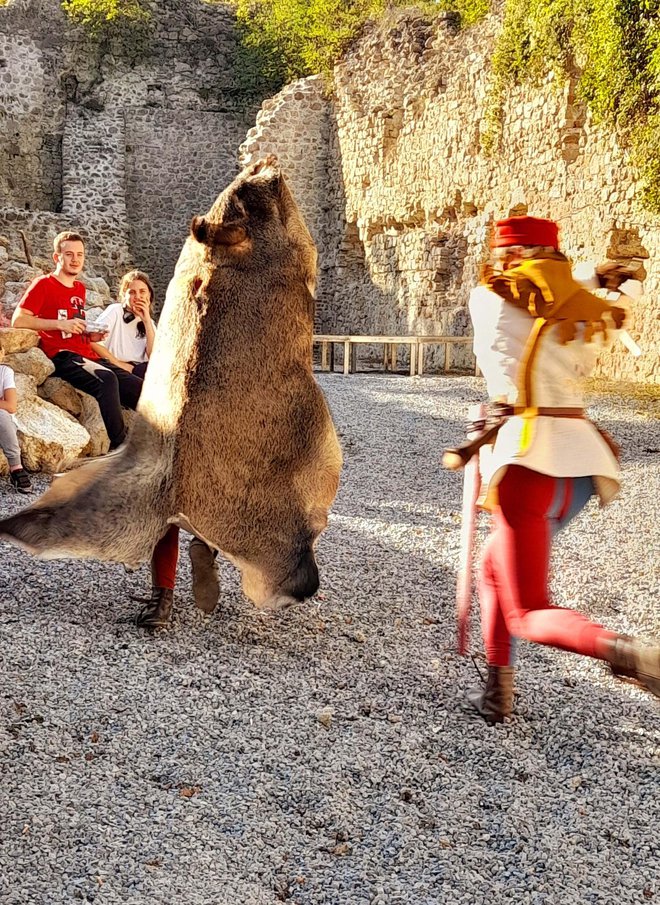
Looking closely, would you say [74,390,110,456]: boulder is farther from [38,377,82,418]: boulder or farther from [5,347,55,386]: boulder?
[5,347,55,386]: boulder

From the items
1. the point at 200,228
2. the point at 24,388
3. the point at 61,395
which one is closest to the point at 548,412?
the point at 200,228

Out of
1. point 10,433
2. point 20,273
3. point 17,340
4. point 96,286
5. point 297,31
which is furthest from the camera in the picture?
point 297,31

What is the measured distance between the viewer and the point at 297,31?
737 inches

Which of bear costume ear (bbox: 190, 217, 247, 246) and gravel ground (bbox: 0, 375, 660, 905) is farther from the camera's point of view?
bear costume ear (bbox: 190, 217, 247, 246)

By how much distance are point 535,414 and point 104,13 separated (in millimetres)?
19918

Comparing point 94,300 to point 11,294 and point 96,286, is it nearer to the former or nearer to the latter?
point 11,294

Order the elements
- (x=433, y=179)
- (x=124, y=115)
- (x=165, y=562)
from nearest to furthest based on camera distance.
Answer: (x=165, y=562) < (x=433, y=179) < (x=124, y=115)

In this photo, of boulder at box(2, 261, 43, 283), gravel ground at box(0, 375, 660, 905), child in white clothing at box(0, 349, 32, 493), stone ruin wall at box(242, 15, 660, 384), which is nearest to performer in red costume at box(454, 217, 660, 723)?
gravel ground at box(0, 375, 660, 905)

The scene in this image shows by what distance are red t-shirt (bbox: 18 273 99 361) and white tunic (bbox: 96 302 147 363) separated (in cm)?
21

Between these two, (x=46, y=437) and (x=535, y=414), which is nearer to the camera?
(x=535, y=414)

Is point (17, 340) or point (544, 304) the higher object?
point (544, 304)

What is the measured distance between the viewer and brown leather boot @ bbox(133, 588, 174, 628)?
11.7 feet

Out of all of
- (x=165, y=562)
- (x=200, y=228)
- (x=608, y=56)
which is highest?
(x=608, y=56)

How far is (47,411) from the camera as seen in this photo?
21.8ft
